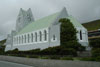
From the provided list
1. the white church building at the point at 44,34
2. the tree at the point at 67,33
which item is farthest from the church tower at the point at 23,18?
the tree at the point at 67,33

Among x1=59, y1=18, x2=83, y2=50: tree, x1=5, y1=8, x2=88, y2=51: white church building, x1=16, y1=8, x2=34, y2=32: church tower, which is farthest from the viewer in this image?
x1=16, y1=8, x2=34, y2=32: church tower

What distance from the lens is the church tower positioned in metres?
62.0

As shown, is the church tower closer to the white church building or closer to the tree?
the white church building

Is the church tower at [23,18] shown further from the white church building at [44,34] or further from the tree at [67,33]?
the tree at [67,33]

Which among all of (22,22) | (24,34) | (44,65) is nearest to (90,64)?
(44,65)

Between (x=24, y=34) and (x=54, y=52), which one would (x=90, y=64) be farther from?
(x=24, y=34)

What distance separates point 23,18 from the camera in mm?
61969

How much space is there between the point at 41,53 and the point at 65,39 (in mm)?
7819

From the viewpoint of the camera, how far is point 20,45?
5353 centimetres

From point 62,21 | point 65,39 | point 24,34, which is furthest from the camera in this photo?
point 24,34

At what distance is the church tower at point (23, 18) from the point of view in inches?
2442

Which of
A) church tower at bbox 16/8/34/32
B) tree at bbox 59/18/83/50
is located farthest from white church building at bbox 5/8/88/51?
tree at bbox 59/18/83/50

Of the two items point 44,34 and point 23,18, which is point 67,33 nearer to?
point 44,34

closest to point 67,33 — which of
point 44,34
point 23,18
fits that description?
point 44,34
